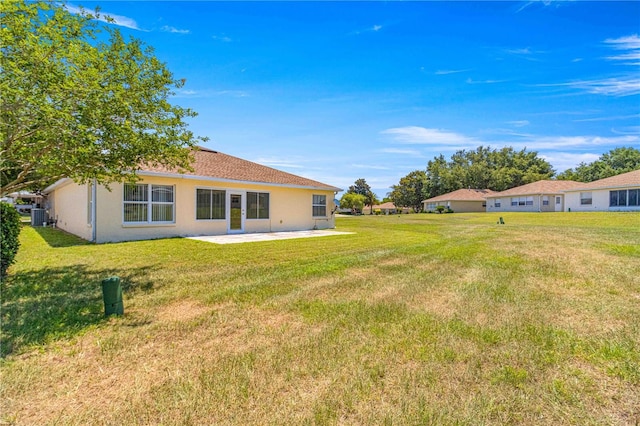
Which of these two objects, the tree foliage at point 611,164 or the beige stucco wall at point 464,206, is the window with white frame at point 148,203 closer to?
the beige stucco wall at point 464,206

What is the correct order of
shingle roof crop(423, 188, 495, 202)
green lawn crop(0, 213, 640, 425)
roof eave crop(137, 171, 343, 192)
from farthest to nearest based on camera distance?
shingle roof crop(423, 188, 495, 202) < roof eave crop(137, 171, 343, 192) < green lawn crop(0, 213, 640, 425)

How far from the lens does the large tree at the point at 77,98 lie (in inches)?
171

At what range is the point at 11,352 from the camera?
10.1 ft

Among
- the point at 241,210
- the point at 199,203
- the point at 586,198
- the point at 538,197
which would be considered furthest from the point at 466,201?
the point at 199,203

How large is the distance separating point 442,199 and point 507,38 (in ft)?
136

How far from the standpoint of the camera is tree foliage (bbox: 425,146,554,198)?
55622 millimetres

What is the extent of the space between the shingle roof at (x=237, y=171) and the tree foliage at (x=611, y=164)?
58646 mm

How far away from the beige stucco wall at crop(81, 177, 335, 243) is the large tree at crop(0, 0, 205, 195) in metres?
2.31

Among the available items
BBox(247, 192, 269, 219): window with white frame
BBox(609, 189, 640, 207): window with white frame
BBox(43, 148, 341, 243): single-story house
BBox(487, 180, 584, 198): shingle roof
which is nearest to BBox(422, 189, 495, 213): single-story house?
BBox(487, 180, 584, 198): shingle roof

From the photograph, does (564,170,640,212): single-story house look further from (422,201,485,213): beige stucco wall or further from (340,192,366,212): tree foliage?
(340,192,366,212): tree foliage

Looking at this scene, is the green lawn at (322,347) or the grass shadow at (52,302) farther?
the grass shadow at (52,302)

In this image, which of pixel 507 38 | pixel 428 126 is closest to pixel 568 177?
pixel 428 126

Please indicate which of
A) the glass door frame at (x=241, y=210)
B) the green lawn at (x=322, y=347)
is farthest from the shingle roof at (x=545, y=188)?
the glass door frame at (x=241, y=210)

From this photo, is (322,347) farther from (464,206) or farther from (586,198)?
(464,206)
